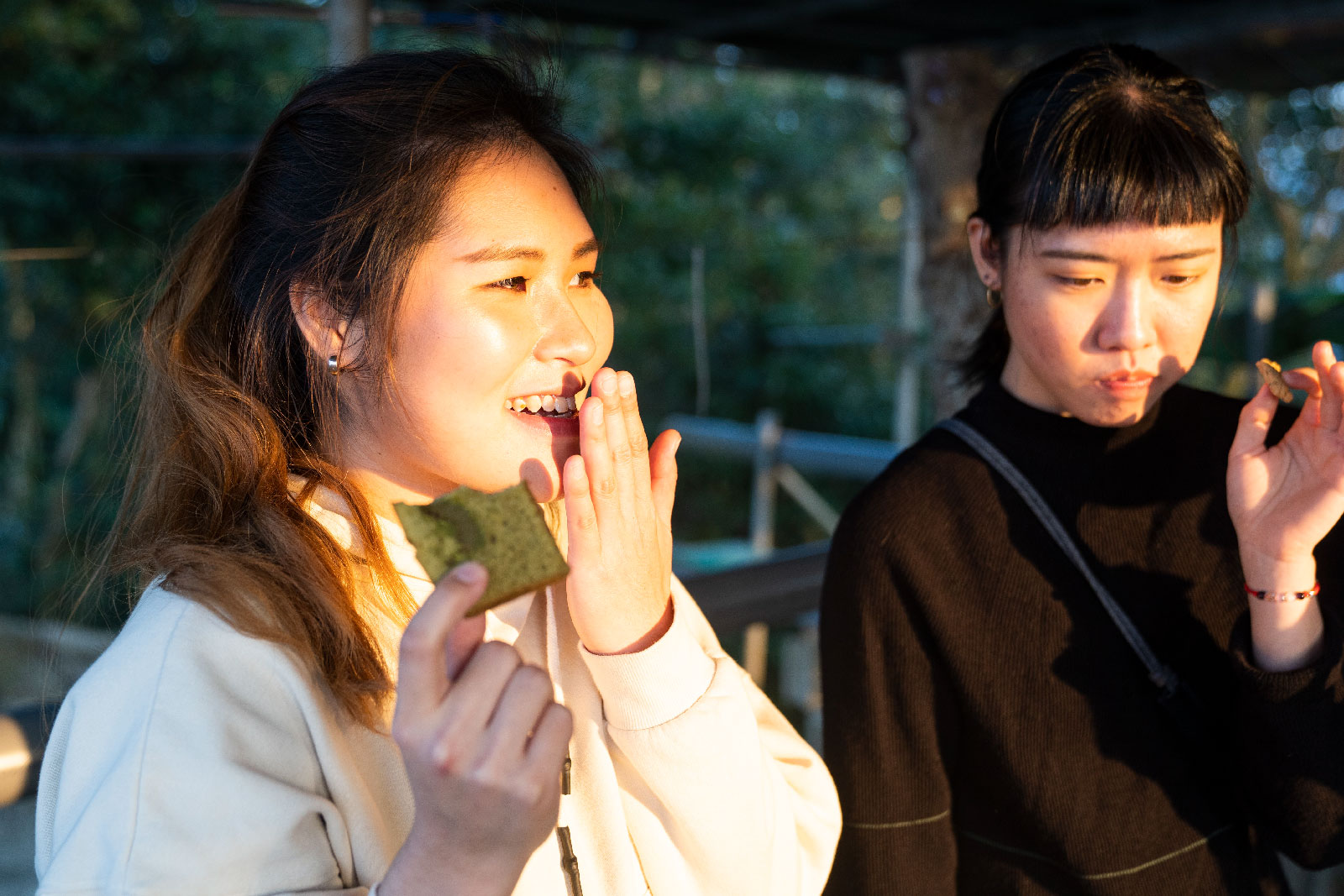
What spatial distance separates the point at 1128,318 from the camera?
154 centimetres

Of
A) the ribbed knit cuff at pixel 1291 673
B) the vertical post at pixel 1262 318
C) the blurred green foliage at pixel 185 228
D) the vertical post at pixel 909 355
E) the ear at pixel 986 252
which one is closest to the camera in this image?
the ribbed knit cuff at pixel 1291 673

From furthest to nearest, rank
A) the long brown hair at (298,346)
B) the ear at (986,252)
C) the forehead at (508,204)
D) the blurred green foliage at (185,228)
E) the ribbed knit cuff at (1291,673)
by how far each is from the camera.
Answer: the blurred green foliage at (185,228) < the ear at (986,252) < the ribbed knit cuff at (1291,673) < the forehead at (508,204) < the long brown hair at (298,346)

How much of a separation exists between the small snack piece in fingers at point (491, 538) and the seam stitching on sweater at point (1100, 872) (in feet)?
3.02

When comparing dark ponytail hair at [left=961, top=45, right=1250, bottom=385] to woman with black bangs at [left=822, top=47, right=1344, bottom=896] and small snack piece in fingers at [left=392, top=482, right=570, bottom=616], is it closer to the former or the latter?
woman with black bangs at [left=822, top=47, right=1344, bottom=896]

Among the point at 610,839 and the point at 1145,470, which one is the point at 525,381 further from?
the point at 1145,470

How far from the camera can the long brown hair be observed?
122 centimetres

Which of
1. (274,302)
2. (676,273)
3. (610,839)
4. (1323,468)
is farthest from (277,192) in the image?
(676,273)

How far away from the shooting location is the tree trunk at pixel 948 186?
2.74m

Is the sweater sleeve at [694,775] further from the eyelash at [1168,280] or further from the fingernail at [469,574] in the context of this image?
the eyelash at [1168,280]

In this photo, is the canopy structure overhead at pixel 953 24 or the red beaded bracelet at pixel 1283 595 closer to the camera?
the red beaded bracelet at pixel 1283 595

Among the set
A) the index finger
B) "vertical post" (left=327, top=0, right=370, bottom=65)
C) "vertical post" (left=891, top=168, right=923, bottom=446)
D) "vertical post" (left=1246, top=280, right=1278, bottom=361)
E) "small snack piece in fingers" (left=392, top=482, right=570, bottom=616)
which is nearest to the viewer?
the index finger

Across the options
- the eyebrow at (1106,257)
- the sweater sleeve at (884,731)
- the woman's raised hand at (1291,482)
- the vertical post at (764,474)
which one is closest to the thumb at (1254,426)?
the woman's raised hand at (1291,482)

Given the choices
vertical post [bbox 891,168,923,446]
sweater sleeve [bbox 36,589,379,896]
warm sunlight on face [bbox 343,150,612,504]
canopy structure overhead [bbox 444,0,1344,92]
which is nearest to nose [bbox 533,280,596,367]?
warm sunlight on face [bbox 343,150,612,504]

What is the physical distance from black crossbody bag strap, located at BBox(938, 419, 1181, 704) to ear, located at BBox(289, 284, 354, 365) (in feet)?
3.26
